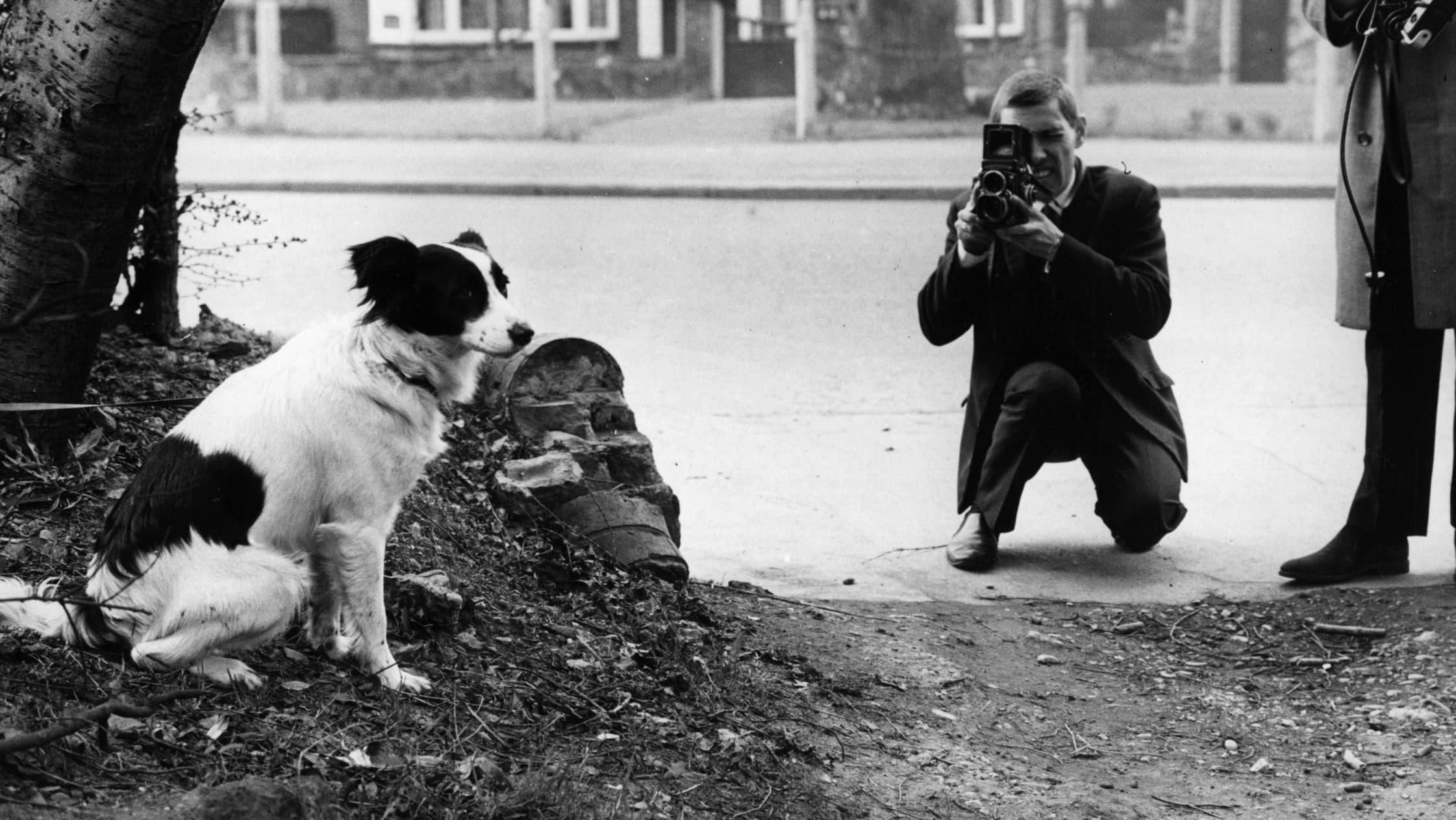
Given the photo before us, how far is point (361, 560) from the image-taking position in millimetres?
3367

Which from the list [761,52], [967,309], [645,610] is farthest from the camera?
[761,52]

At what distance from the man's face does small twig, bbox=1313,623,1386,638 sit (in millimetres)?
1670

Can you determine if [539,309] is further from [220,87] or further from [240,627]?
[220,87]

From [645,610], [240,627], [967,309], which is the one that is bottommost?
[645,610]

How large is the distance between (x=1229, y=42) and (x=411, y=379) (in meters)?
23.4

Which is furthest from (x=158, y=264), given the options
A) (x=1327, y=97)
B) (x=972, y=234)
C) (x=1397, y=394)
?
(x=1327, y=97)

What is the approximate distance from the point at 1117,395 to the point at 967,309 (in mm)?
602

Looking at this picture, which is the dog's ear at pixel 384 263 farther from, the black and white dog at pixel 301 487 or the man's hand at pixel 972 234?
the man's hand at pixel 972 234

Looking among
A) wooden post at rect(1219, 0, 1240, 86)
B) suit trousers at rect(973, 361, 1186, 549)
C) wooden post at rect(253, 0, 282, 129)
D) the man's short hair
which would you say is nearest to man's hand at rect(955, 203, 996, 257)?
the man's short hair

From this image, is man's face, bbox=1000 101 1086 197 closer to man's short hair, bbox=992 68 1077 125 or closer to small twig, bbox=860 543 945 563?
man's short hair, bbox=992 68 1077 125

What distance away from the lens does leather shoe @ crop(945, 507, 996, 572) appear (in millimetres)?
5199

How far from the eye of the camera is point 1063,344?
205 inches

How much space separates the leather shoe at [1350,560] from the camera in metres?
4.98

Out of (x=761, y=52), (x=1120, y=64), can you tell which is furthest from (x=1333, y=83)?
(x=761, y=52)
